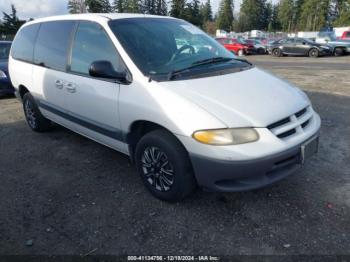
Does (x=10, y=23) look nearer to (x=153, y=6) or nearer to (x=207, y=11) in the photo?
A: (x=153, y=6)

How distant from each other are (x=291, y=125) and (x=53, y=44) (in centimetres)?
334

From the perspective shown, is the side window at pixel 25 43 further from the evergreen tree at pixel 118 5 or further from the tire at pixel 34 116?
the evergreen tree at pixel 118 5

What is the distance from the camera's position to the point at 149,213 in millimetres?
3146

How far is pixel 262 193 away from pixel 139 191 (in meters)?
1.33

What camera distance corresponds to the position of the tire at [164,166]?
293 centimetres

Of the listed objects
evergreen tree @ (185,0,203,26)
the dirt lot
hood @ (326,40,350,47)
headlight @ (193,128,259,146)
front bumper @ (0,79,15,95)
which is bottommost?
the dirt lot

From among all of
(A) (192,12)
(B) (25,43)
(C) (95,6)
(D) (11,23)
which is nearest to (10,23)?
(D) (11,23)

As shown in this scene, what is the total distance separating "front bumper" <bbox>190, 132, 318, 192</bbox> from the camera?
2.67 meters

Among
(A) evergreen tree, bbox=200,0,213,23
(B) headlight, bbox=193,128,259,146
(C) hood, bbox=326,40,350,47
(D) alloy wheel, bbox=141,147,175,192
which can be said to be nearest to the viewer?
(B) headlight, bbox=193,128,259,146

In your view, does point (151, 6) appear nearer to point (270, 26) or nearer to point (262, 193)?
point (270, 26)

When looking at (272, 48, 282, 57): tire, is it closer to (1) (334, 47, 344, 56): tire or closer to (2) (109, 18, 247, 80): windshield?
(1) (334, 47, 344, 56): tire

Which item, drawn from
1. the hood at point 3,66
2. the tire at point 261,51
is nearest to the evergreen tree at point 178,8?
the tire at point 261,51

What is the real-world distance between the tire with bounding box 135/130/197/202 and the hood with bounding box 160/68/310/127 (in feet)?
1.51

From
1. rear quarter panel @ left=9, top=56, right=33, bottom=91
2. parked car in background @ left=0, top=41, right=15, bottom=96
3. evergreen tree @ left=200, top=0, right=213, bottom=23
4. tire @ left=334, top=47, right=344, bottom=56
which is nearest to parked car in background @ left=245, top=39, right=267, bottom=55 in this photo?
tire @ left=334, top=47, right=344, bottom=56
